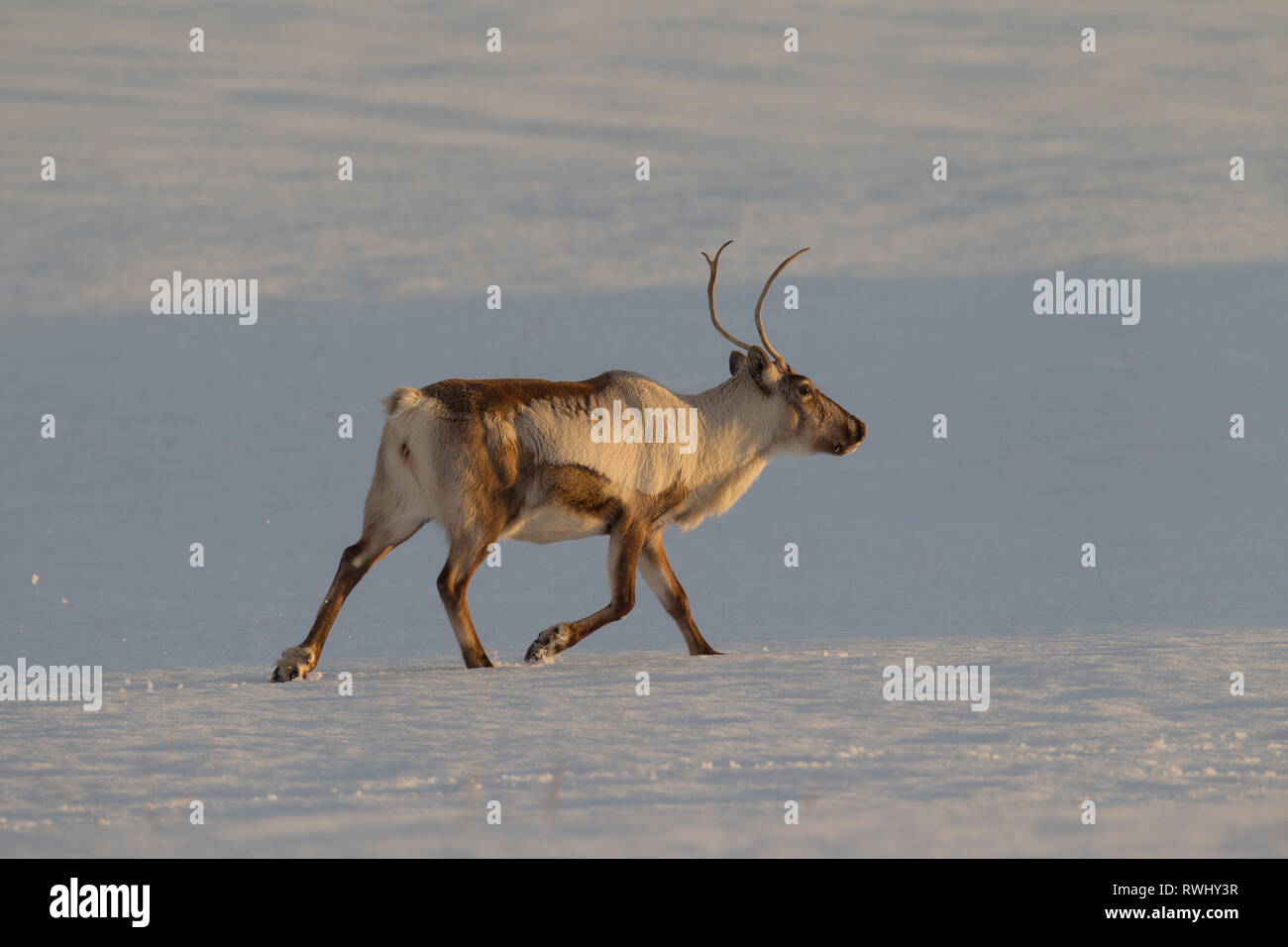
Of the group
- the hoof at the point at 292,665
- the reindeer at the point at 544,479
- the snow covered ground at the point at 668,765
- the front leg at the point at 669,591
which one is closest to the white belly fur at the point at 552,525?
the reindeer at the point at 544,479

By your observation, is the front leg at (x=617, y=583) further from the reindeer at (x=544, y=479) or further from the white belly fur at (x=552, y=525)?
the white belly fur at (x=552, y=525)

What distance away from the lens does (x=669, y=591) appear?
8.92m

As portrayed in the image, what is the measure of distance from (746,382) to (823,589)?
3521 mm

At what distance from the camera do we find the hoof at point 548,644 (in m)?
8.22

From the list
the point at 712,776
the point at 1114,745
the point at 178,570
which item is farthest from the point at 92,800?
the point at 178,570

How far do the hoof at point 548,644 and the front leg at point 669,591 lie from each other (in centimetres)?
84

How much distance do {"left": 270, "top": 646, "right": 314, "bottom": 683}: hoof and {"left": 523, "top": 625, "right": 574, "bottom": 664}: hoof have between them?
1082 millimetres

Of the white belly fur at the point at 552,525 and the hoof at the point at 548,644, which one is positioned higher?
the white belly fur at the point at 552,525

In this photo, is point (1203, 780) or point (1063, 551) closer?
point (1203, 780)

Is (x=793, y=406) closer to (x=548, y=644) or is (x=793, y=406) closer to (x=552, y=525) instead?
(x=552, y=525)

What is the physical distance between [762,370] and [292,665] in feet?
10.1

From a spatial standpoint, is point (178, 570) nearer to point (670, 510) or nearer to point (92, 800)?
point (670, 510)

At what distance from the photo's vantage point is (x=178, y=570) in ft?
46.1

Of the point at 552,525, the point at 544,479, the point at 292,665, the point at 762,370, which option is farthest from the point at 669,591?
the point at 292,665
